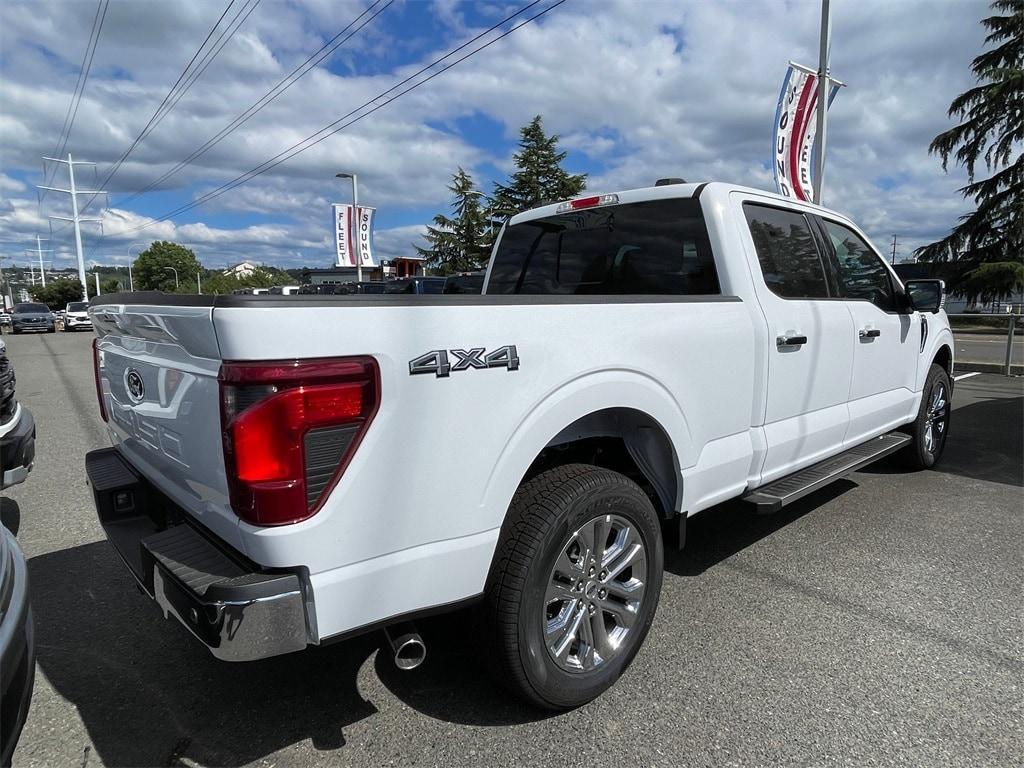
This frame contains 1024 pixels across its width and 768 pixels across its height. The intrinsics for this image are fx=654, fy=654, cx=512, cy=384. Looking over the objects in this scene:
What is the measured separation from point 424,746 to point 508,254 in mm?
2866

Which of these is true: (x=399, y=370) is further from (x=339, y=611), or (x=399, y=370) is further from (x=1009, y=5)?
(x=1009, y=5)

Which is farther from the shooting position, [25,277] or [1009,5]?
[25,277]

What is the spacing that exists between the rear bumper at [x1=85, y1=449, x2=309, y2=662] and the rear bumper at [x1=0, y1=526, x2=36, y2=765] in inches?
12.4

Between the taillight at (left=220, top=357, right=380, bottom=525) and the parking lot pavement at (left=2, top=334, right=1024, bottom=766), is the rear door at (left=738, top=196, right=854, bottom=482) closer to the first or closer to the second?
the parking lot pavement at (left=2, top=334, right=1024, bottom=766)

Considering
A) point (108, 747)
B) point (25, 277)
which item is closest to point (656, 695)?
point (108, 747)

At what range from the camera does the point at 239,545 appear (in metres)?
1.82

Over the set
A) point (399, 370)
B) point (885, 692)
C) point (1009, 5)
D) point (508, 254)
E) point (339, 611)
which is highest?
point (1009, 5)

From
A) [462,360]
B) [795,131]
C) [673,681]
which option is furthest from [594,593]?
[795,131]

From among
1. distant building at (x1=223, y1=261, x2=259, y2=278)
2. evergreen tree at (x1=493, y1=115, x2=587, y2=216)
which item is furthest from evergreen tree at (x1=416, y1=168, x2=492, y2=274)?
distant building at (x1=223, y1=261, x2=259, y2=278)

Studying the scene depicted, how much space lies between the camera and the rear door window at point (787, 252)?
3.34 metres

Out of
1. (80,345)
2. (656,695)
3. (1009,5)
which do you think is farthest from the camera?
(1009,5)

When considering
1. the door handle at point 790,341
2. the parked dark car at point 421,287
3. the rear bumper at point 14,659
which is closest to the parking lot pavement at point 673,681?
the rear bumper at point 14,659

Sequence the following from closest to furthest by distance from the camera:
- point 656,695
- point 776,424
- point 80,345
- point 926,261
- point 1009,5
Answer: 1. point 656,695
2. point 776,424
3. point 80,345
4. point 1009,5
5. point 926,261

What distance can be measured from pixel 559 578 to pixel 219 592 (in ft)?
3.68
